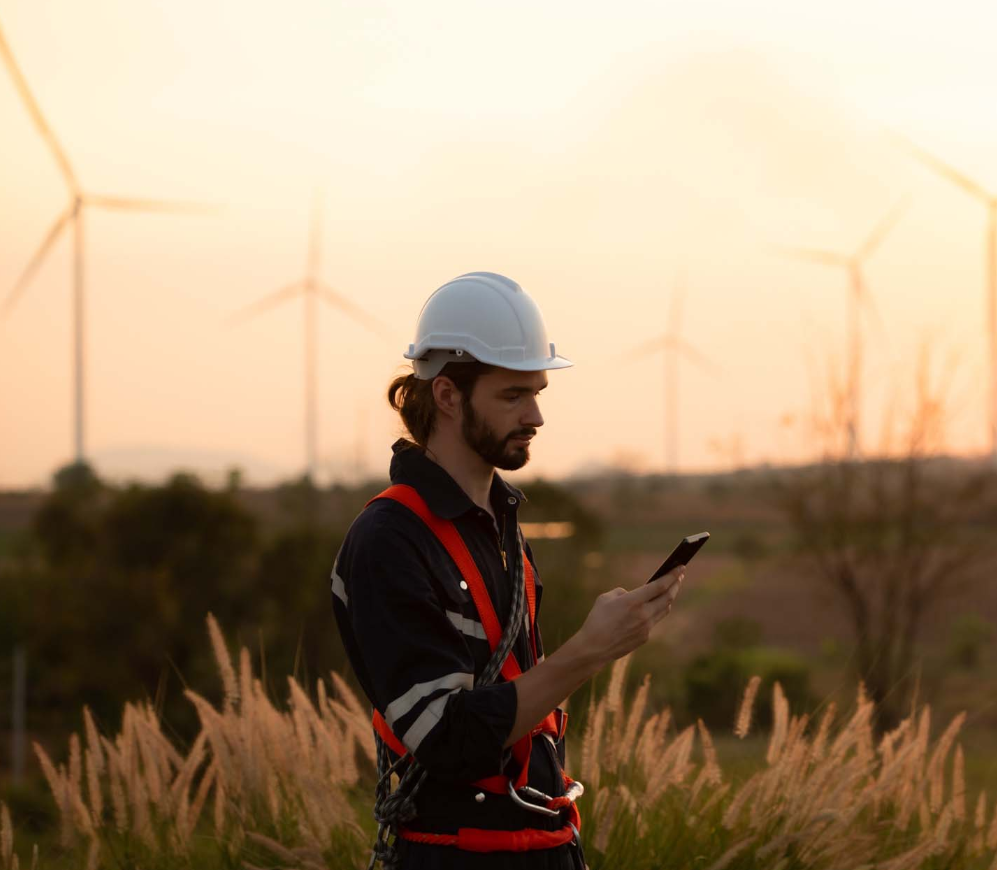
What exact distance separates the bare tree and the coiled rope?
23.9 metres

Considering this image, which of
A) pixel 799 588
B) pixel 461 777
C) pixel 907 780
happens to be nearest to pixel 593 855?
pixel 907 780

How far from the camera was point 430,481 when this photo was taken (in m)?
4.89

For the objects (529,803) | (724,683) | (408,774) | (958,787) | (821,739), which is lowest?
(724,683)

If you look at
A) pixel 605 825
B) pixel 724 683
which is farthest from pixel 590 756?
pixel 724 683

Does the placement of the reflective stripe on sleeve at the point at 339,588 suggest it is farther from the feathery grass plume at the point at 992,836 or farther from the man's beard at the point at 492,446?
the feathery grass plume at the point at 992,836

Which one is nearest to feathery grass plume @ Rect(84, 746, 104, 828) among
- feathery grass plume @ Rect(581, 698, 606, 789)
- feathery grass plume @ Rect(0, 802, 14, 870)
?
feathery grass plume @ Rect(0, 802, 14, 870)

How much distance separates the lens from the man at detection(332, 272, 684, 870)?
4520 mm

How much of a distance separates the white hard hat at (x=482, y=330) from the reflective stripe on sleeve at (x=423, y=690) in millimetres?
1013

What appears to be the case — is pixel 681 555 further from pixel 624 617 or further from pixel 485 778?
pixel 485 778

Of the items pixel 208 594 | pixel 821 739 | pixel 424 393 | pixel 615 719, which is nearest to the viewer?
pixel 424 393

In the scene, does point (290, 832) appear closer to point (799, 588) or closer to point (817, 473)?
point (817, 473)

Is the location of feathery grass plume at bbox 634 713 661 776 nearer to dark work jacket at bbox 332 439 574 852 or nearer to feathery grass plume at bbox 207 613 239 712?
feathery grass plume at bbox 207 613 239 712

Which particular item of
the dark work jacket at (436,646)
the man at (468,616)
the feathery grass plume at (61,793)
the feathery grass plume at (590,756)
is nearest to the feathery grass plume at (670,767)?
the feathery grass plume at (590,756)

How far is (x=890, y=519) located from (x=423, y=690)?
89.1 ft
